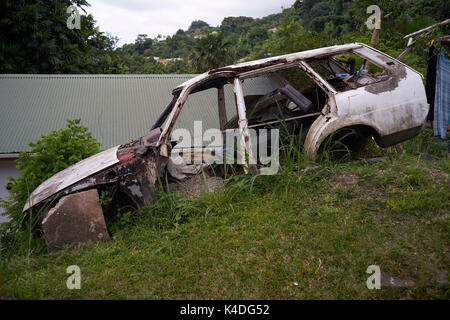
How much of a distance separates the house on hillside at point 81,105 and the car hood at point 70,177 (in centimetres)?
439

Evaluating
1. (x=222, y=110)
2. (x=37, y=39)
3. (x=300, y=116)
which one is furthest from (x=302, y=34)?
(x=37, y=39)

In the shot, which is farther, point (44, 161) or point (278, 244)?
point (44, 161)

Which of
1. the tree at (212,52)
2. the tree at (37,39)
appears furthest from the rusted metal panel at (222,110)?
the tree at (212,52)

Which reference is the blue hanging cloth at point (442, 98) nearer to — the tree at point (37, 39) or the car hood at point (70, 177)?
the car hood at point (70, 177)

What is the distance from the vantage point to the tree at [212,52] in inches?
1126

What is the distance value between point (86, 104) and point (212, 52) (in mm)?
21178

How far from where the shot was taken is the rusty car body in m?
3.87

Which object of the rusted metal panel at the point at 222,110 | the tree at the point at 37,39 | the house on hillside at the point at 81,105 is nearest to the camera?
the rusted metal panel at the point at 222,110

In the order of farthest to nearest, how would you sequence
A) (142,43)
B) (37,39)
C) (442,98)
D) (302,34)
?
(142,43)
(37,39)
(302,34)
(442,98)

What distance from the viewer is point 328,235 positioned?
10.4ft

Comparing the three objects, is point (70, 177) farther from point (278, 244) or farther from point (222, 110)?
point (278, 244)

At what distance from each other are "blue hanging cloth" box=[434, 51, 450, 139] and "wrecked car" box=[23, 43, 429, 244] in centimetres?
187

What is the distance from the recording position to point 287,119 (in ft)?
13.9

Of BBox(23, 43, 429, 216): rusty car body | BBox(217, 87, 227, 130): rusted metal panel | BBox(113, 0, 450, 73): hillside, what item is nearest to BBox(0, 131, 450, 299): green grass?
BBox(23, 43, 429, 216): rusty car body
